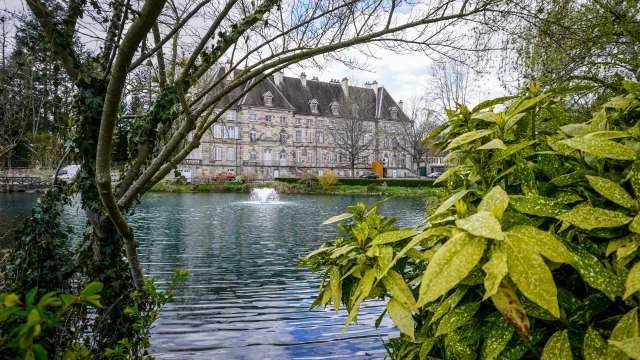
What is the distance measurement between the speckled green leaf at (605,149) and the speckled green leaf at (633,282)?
0.97 ft

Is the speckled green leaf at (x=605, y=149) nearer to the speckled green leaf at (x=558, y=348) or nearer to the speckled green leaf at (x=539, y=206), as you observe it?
the speckled green leaf at (x=539, y=206)

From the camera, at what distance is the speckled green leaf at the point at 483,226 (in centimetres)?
80

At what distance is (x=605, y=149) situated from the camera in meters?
1.08

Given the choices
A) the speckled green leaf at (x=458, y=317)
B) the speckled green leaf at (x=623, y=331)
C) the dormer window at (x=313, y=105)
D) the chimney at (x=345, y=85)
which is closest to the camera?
the speckled green leaf at (x=623, y=331)

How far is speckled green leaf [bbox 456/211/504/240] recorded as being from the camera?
80cm

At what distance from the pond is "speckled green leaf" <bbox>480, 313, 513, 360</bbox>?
1.54 m

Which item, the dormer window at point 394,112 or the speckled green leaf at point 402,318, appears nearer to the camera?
the speckled green leaf at point 402,318

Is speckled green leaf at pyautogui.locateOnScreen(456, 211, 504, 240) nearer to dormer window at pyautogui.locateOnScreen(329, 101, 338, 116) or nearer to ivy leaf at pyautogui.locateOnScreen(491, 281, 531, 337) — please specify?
ivy leaf at pyautogui.locateOnScreen(491, 281, 531, 337)

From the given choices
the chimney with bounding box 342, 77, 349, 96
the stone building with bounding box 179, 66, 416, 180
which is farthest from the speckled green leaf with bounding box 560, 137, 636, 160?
the chimney with bounding box 342, 77, 349, 96

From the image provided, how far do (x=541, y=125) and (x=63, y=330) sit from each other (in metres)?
3.65

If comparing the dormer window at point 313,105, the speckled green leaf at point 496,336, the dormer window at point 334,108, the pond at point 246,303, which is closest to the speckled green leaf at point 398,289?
the speckled green leaf at point 496,336

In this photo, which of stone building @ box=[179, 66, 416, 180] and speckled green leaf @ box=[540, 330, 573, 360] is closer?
speckled green leaf @ box=[540, 330, 573, 360]

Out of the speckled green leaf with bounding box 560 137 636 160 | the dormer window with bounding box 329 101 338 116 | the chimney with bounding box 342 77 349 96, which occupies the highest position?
the chimney with bounding box 342 77 349 96

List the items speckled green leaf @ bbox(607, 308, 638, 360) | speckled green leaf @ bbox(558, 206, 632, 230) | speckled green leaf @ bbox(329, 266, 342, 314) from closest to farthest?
speckled green leaf @ bbox(607, 308, 638, 360), speckled green leaf @ bbox(558, 206, 632, 230), speckled green leaf @ bbox(329, 266, 342, 314)
